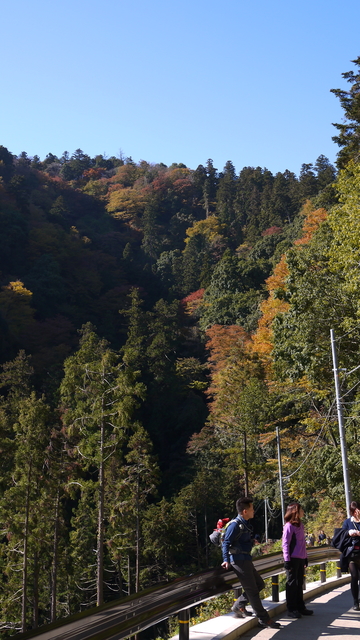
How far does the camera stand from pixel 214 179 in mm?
108250

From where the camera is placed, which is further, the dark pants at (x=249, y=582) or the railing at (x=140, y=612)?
the dark pants at (x=249, y=582)

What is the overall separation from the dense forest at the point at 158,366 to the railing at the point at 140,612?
45.9ft

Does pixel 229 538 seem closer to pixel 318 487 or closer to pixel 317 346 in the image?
pixel 317 346

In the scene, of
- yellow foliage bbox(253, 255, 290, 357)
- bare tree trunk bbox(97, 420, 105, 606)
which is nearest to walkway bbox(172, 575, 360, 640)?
bare tree trunk bbox(97, 420, 105, 606)

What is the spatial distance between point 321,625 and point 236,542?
1.43 meters

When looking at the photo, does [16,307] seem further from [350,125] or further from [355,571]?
[355,571]

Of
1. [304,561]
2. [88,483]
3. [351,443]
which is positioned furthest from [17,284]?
[304,561]

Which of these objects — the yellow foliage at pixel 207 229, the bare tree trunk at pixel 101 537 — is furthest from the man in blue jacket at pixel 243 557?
the yellow foliage at pixel 207 229

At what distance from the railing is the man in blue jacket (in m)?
0.34

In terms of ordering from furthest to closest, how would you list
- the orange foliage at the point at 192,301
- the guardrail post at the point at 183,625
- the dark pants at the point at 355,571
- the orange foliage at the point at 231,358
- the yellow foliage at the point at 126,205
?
the yellow foliage at the point at 126,205 < the orange foliage at the point at 192,301 < the orange foliage at the point at 231,358 < the dark pants at the point at 355,571 < the guardrail post at the point at 183,625

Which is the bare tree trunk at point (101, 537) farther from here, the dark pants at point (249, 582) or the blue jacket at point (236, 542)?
the blue jacket at point (236, 542)

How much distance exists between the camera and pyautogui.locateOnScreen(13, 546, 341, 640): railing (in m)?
4.12

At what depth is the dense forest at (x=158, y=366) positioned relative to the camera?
24.9 meters

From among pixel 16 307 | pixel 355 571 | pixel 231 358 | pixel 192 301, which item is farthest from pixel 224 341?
pixel 355 571
